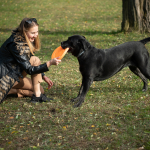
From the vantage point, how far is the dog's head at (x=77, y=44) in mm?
4337

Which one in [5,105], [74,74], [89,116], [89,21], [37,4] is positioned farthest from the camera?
[37,4]

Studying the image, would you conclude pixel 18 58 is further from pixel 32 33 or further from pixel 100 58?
pixel 100 58

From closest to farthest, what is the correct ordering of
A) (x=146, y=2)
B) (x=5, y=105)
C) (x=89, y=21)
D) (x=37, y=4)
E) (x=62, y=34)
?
(x=5, y=105) → (x=146, y=2) → (x=62, y=34) → (x=89, y=21) → (x=37, y=4)

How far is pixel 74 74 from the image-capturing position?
6.43 meters

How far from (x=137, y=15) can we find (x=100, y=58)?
19.1ft

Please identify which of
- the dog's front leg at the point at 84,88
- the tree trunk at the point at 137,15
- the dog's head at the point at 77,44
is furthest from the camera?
the tree trunk at the point at 137,15

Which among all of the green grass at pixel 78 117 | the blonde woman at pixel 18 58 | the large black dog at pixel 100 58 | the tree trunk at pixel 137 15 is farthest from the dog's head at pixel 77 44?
the tree trunk at pixel 137 15

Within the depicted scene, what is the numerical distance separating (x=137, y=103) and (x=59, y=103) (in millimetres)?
1648

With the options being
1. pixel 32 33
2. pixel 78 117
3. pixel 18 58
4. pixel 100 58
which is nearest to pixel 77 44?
pixel 100 58

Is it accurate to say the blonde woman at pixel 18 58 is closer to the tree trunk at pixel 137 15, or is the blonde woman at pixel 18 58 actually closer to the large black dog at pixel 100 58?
the large black dog at pixel 100 58

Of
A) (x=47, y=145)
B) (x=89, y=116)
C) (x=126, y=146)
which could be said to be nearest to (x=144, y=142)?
(x=126, y=146)

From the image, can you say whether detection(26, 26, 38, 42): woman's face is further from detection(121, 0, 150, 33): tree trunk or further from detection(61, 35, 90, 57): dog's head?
detection(121, 0, 150, 33): tree trunk

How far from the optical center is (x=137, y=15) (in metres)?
9.48

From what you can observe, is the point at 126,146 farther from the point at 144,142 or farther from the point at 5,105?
the point at 5,105
